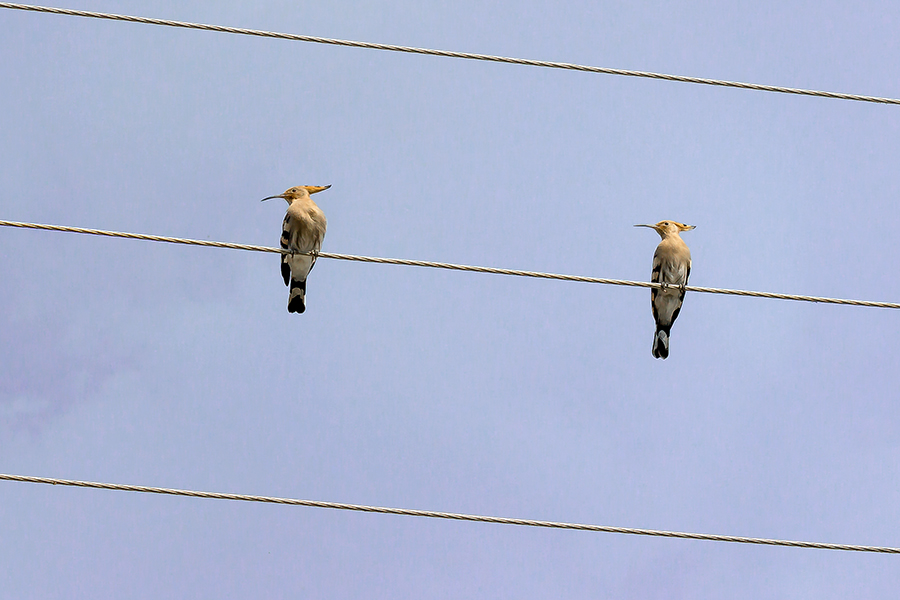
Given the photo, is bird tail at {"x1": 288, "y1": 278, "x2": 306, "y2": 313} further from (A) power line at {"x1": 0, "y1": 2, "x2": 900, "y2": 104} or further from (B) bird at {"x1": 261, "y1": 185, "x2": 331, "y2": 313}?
(A) power line at {"x1": 0, "y1": 2, "x2": 900, "y2": 104}

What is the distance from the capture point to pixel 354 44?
689cm

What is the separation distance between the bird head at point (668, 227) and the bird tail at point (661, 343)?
37.8 inches

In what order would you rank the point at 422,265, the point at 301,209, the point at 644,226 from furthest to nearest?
the point at 644,226
the point at 301,209
the point at 422,265

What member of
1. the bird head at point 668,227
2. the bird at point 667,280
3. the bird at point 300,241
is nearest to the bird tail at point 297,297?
the bird at point 300,241

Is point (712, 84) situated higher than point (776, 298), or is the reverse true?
point (712, 84)

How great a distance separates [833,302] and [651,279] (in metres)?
3.94

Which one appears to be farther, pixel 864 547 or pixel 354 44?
pixel 354 44

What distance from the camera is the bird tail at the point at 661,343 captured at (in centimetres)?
1084

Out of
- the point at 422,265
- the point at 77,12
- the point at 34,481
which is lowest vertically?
the point at 34,481

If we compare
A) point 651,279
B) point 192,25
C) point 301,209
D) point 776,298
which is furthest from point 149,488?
point 651,279

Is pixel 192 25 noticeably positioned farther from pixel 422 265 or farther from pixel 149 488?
pixel 149 488

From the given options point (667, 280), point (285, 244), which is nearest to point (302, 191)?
point (285, 244)

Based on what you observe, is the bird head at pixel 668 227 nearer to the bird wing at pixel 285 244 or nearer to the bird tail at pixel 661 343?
the bird tail at pixel 661 343

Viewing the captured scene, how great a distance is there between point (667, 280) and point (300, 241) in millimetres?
3468
